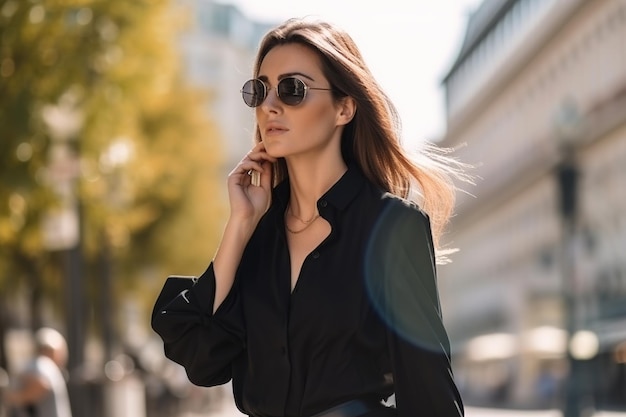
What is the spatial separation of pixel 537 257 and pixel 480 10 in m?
42.7

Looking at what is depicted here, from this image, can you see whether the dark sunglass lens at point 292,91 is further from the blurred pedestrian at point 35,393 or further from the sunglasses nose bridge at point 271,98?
the blurred pedestrian at point 35,393

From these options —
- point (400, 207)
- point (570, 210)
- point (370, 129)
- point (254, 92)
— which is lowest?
point (400, 207)

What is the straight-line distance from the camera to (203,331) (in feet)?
11.2

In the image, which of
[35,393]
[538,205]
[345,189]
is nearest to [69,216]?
[35,393]

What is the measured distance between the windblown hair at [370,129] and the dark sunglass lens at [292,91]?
3.7 inches

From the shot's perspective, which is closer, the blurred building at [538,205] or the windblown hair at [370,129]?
the windblown hair at [370,129]

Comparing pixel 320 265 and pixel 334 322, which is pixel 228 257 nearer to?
pixel 320 265

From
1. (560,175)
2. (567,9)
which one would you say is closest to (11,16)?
(560,175)

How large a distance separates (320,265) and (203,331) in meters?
0.34

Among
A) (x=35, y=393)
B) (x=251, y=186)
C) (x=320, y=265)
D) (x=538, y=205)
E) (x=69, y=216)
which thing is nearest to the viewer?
(x=320, y=265)

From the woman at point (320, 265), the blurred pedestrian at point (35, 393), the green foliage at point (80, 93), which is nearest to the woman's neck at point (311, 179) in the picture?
the woman at point (320, 265)

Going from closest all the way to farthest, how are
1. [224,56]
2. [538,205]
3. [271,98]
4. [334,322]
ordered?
[334,322]
[271,98]
[538,205]
[224,56]

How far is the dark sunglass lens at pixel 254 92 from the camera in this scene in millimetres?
3447

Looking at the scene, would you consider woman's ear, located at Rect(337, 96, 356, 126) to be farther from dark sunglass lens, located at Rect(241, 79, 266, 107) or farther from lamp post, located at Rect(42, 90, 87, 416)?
lamp post, located at Rect(42, 90, 87, 416)
